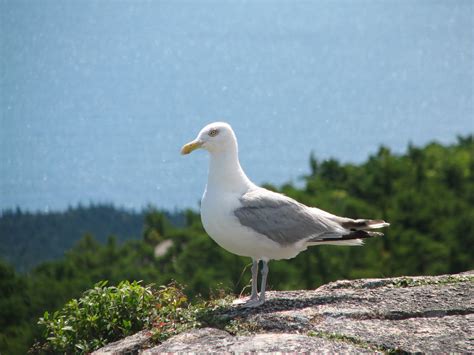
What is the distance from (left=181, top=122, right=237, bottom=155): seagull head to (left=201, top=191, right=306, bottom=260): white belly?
464mm

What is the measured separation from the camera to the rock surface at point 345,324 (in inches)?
243

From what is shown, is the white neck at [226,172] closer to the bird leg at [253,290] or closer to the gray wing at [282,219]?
the gray wing at [282,219]

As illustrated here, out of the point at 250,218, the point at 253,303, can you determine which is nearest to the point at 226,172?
the point at 250,218

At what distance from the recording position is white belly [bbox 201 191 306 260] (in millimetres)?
7137

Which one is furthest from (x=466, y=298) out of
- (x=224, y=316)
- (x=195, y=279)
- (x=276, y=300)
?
(x=195, y=279)

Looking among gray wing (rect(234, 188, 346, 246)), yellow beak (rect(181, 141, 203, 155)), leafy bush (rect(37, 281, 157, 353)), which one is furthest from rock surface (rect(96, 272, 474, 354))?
yellow beak (rect(181, 141, 203, 155))

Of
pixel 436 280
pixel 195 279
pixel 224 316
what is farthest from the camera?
pixel 195 279

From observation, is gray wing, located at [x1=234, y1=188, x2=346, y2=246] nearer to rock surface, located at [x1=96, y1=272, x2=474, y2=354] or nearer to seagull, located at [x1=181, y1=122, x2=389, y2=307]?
seagull, located at [x1=181, y1=122, x2=389, y2=307]

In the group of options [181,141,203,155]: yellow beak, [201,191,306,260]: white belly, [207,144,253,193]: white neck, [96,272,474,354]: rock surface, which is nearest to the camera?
[96,272,474,354]: rock surface

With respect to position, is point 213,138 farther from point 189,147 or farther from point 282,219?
point 282,219

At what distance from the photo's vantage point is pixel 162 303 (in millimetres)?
7613

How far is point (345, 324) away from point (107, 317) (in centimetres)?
233

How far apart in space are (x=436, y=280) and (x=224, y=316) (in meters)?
2.58

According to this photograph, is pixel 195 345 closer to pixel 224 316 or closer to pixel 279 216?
pixel 224 316
